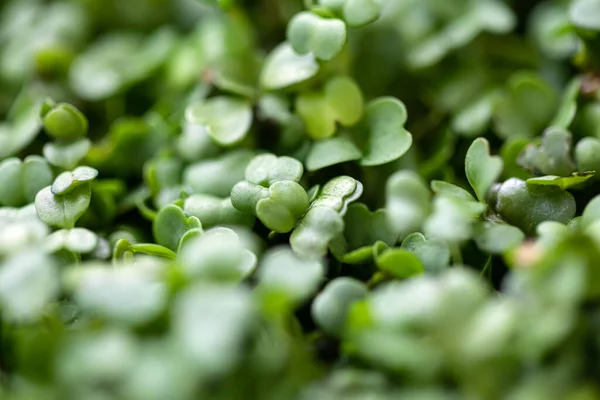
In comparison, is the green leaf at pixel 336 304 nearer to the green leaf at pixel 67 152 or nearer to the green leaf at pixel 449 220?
the green leaf at pixel 449 220

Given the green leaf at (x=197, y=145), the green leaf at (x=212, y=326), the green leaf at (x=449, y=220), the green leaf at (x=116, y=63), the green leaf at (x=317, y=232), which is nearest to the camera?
the green leaf at (x=212, y=326)

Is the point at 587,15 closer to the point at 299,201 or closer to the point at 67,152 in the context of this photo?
the point at 299,201

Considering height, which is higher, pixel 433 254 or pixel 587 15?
pixel 587 15

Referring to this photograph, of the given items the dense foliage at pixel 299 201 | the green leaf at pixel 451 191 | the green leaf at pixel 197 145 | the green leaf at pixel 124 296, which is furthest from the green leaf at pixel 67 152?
the green leaf at pixel 451 191

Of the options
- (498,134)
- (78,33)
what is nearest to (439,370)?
(498,134)

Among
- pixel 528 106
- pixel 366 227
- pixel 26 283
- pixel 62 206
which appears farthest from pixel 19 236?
pixel 528 106

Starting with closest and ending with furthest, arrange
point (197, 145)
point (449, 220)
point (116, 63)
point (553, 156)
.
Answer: point (449, 220) < point (553, 156) < point (197, 145) < point (116, 63)

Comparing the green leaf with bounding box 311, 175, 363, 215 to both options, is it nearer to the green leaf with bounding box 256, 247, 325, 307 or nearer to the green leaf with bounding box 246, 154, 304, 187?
the green leaf with bounding box 246, 154, 304, 187
